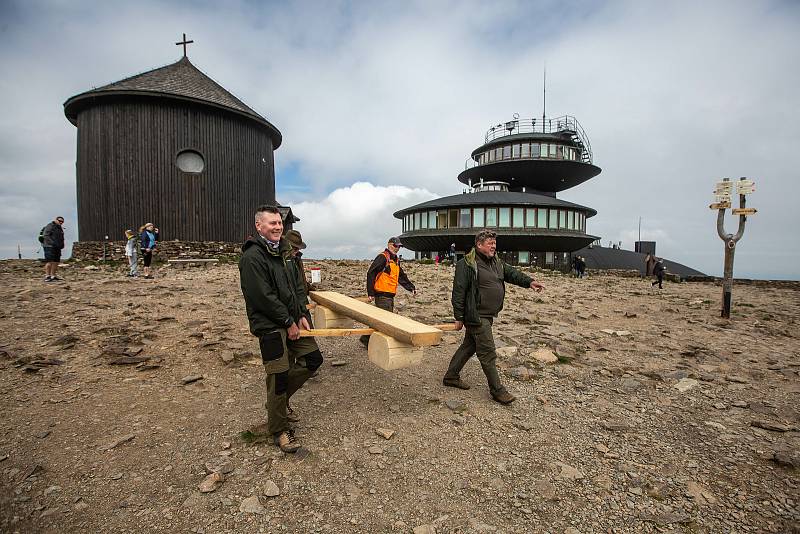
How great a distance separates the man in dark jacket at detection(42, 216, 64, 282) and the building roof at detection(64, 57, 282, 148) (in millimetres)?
13150

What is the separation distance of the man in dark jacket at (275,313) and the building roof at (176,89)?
24.2 meters

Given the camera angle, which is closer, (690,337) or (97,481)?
(97,481)

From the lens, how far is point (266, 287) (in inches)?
155

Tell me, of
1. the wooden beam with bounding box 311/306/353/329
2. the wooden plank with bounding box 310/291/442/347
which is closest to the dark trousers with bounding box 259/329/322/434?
the wooden plank with bounding box 310/291/442/347

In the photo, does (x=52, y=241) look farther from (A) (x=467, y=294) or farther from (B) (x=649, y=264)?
(B) (x=649, y=264)

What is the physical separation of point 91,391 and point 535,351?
24.9ft

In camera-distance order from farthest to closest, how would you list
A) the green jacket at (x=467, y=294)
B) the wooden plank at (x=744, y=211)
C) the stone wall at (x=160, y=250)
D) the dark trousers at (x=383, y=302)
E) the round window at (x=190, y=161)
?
the round window at (x=190, y=161) < the stone wall at (x=160, y=250) < the wooden plank at (x=744, y=211) < the dark trousers at (x=383, y=302) < the green jacket at (x=467, y=294)

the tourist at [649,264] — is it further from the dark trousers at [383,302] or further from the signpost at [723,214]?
the dark trousers at [383,302]

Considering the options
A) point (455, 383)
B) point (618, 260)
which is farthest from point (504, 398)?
point (618, 260)

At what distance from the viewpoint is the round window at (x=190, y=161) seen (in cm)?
2372

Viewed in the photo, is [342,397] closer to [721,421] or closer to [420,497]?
[420,497]

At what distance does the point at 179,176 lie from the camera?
23578mm

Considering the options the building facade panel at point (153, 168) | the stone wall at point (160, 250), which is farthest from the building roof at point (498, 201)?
the stone wall at point (160, 250)

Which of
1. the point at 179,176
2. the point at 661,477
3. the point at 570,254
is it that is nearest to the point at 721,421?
the point at 661,477
